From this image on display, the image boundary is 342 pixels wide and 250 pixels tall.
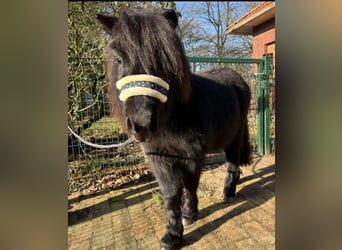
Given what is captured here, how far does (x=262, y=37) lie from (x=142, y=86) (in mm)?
7067

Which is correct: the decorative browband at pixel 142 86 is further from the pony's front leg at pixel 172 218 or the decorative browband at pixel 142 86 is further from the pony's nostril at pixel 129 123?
the pony's front leg at pixel 172 218

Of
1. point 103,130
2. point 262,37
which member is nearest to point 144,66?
point 103,130

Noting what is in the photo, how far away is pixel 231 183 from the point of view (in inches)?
128

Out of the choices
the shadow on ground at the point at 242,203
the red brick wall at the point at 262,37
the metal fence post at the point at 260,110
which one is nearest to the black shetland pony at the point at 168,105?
the shadow on ground at the point at 242,203

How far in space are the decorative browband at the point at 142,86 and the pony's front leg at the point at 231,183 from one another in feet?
6.98

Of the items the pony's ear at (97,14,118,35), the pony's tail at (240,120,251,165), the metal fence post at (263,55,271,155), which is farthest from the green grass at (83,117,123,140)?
the metal fence post at (263,55,271,155)

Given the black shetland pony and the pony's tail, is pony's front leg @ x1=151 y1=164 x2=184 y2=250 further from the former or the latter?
the pony's tail

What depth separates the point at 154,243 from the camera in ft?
7.74

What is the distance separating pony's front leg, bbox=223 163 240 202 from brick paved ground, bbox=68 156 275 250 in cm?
10

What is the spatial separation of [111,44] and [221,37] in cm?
412
